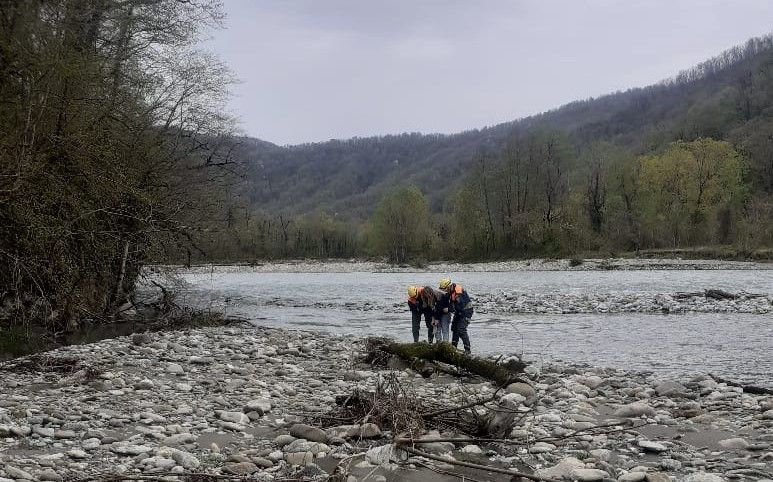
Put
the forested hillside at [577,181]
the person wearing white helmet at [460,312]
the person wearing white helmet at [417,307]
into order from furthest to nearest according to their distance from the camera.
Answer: the forested hillside at [577,181] → the person wearing white helmet at [417,307] → the person wearing white helmet at [460,312]

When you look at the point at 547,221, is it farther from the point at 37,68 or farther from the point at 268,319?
the point at 37,68

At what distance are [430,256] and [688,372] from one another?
61.1 meters

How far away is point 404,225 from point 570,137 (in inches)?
860

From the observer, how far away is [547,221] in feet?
201

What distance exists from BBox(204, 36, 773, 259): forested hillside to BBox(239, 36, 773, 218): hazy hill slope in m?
0.42

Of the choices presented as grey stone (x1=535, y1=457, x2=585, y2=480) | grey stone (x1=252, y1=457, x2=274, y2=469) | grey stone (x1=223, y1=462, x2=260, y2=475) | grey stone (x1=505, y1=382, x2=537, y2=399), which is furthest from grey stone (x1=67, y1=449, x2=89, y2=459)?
grey stone (x1=505, y1=382, x2=537, y2=399)

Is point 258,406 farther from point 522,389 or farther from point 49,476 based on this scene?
point 522,389

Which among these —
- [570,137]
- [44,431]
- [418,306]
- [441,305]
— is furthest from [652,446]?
[570,137]

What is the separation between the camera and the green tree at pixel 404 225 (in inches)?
2926

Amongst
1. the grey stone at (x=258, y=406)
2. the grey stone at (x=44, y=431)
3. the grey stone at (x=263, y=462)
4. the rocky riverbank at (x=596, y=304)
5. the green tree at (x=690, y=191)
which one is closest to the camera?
the grey stone at (x=263, y=462)

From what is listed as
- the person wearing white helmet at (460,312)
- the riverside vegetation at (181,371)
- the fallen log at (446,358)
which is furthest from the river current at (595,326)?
the fallen log at (446,358)

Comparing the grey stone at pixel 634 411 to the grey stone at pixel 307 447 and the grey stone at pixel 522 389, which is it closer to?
the grey stone at pixel 522 389

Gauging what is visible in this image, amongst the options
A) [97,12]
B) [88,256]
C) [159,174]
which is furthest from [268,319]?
[97,12]

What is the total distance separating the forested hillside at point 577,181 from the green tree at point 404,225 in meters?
1.47
